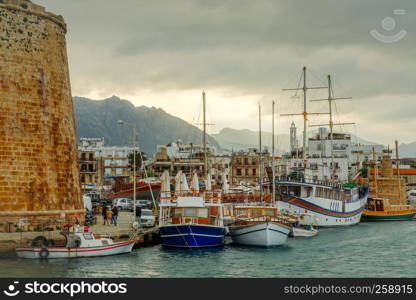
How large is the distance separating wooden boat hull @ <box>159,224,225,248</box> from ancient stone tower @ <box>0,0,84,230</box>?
16.4 feet

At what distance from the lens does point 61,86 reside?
30797 millimetres

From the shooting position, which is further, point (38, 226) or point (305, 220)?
point (305, 220)

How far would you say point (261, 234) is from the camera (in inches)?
1262

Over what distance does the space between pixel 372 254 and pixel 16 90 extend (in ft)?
66.8

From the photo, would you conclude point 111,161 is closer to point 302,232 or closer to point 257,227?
point 302,232

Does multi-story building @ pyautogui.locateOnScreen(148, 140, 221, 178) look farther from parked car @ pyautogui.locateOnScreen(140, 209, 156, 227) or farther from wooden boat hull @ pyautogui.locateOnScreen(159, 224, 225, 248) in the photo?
wooden boat hull @ pyautogui.locateOnScreen(159, 224, 225, 248)

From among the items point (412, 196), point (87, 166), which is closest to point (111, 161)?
point (87, 166)

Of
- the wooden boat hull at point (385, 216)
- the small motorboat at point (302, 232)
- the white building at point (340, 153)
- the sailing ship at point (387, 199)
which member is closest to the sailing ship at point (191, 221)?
the small motorboat at point (302, 232)

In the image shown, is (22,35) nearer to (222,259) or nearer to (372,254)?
(222,259)

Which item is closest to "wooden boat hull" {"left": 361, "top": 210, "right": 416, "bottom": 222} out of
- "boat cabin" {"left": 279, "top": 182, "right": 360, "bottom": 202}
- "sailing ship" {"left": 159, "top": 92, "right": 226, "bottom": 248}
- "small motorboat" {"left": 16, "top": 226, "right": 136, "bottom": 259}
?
"boat cabin" {"left": 279, "top": 182, "right": 360, "bottom": 202}

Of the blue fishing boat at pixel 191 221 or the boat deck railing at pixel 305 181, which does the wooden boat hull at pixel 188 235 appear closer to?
the blue fishing boat at pixel 191 221

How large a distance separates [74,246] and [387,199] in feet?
148

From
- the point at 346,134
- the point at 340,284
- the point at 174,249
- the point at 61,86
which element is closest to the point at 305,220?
the point at 174,249

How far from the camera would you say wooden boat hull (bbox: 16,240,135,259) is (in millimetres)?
24453
